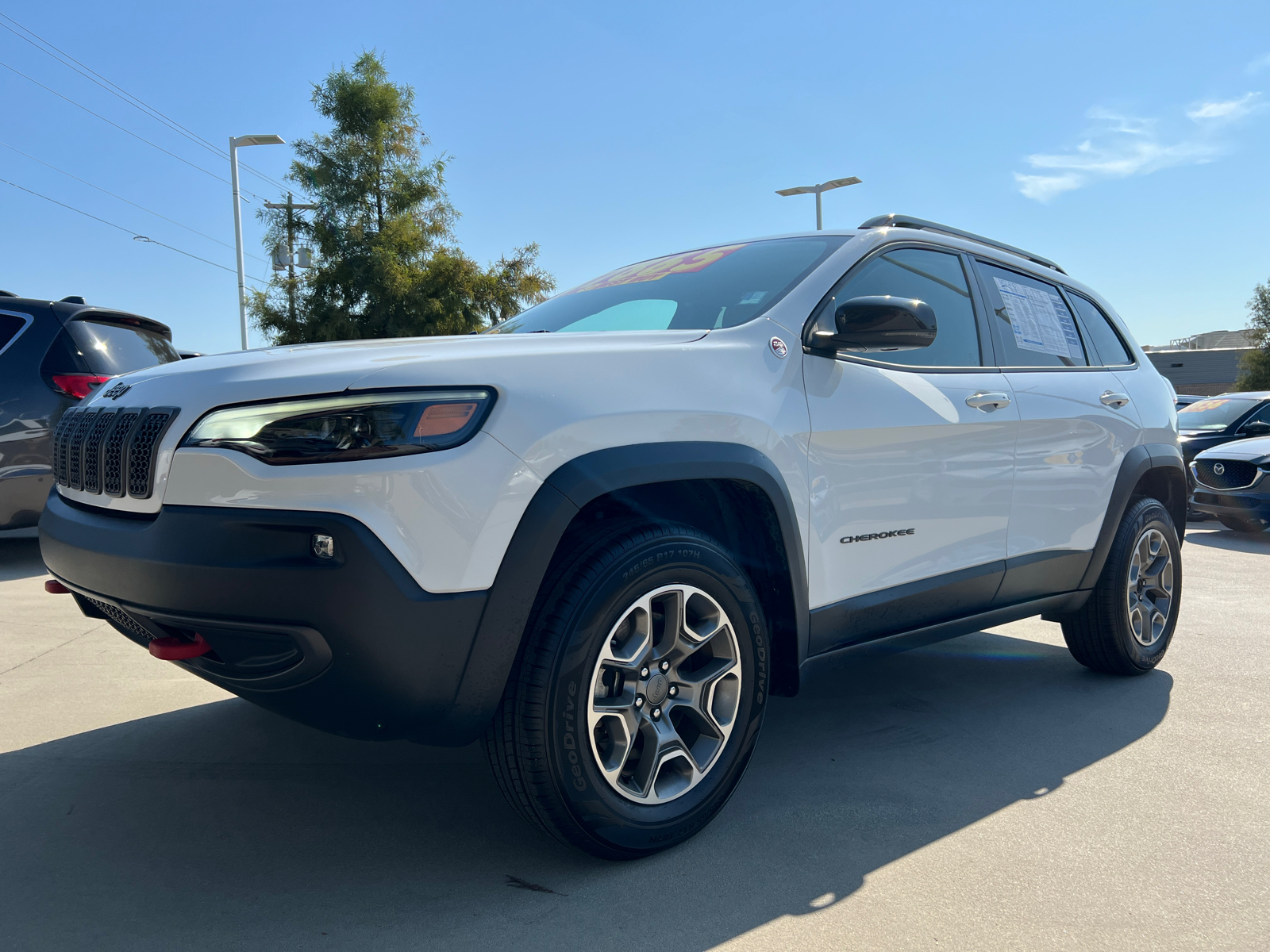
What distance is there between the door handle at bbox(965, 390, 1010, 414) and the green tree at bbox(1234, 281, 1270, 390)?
38.2 meters

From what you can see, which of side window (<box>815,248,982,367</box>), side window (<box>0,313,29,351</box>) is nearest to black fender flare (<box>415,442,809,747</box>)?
side window (<box>815,248,982,367</box>)

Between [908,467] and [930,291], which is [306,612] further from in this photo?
[930,291]

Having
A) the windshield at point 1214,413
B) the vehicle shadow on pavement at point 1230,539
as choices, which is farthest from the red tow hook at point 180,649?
the windshield at point 1214,413

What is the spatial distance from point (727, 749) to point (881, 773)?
2.33 feet

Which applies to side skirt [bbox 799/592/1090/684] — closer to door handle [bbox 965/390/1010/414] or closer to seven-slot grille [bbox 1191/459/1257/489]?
door handle [bbox 965/390/1010/414]

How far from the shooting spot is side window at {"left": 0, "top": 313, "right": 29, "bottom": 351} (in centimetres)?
605

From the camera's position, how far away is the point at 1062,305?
4.16 metres

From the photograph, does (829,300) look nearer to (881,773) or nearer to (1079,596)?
(881,773)

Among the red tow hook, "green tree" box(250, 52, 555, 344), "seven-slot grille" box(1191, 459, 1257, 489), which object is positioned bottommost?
"seven-slot grille" box(1191, 459, 1257, 489)

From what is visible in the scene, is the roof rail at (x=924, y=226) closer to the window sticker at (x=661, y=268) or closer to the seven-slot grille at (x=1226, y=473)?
the window sticker at (x=661, y=268)

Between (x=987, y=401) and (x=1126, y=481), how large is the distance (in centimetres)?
112

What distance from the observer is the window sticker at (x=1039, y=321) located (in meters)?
3.76

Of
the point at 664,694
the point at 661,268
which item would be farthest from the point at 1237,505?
the point at 664,694

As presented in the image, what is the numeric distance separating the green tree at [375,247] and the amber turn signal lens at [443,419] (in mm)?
21914
